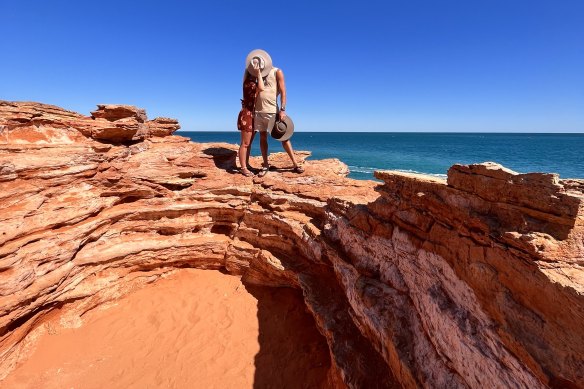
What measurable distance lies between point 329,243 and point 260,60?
14.8ft

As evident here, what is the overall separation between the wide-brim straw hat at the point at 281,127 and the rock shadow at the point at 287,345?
3.70 m

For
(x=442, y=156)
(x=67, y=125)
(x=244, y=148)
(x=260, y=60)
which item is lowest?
(x=442, y=156)

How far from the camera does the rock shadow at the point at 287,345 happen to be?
4867mm

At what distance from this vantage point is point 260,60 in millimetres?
6777

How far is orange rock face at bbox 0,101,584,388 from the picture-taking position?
2469mm

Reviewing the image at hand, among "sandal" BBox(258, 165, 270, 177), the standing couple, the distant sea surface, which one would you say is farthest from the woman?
the distant sea surface

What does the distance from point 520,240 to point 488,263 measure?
1.48 feet

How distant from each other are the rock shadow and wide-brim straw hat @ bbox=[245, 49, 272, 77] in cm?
514

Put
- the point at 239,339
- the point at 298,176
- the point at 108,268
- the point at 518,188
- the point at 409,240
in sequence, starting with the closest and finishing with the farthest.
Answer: the point at 518,188, the point at 409,240, the point at 239,339, the point at 108,268, the point at 298,176

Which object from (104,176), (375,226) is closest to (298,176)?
(375,226)

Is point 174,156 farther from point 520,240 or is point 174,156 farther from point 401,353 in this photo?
point 520,240

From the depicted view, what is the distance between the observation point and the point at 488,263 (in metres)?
2.87

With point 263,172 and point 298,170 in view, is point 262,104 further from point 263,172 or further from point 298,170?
point 298,170

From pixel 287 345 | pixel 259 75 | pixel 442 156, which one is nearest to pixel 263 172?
pixel 259 75
